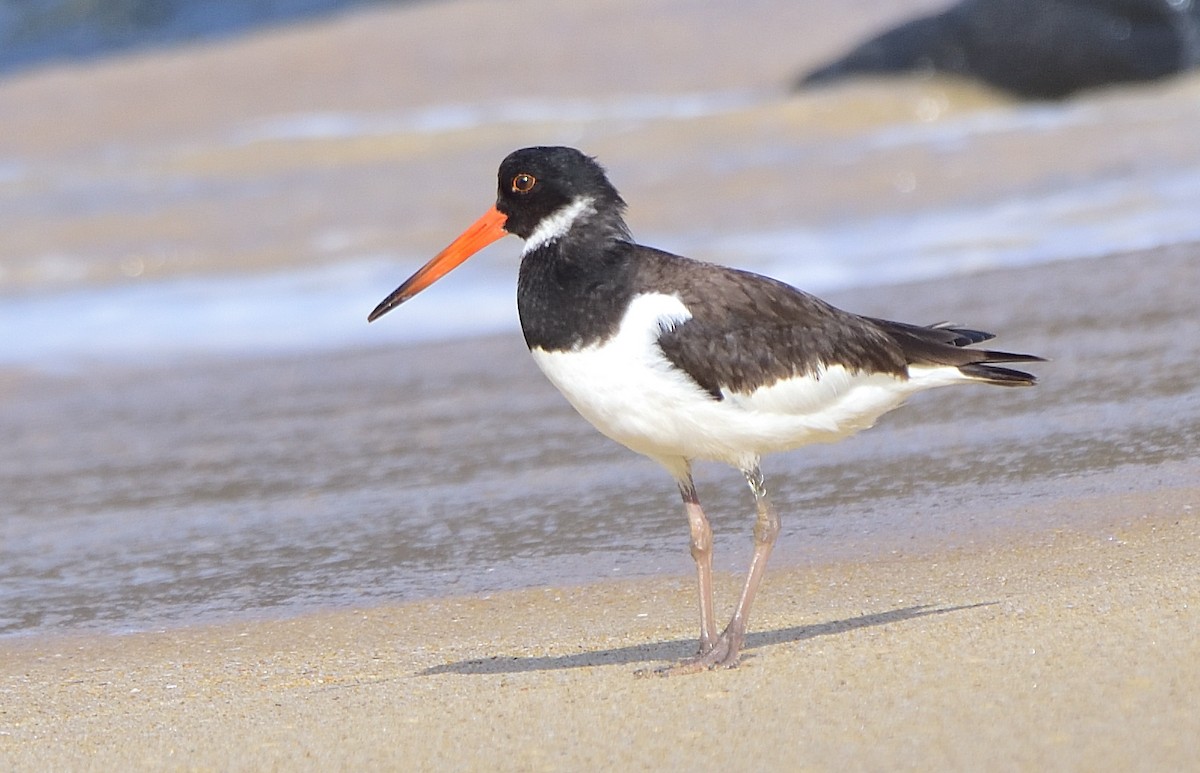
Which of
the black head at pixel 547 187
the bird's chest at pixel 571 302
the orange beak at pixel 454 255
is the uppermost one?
the black head at pixel 547 187

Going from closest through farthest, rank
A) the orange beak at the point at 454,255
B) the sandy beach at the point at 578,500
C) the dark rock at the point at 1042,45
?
1. the sandy beach at the point at 578,500
2. the orange beak at the point at 454,255
3. the dark rock at the point at 1042,45

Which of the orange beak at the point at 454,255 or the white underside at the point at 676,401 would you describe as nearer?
the white underside at the point at 676,401

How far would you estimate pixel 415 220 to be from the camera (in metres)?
13.1

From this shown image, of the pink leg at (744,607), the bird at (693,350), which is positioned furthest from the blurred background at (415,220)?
the bird at (693,350)

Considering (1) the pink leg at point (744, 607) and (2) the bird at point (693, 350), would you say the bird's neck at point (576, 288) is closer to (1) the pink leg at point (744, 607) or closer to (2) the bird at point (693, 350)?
(2) the bird at point (693, 350)

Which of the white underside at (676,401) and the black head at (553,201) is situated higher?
the black head at (553,201)

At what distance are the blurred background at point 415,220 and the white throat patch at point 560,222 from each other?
1.26 meters

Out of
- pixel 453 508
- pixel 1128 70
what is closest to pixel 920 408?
pixel 453 508

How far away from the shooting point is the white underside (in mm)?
4270

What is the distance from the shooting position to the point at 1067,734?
3473 mm

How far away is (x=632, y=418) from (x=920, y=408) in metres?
2.85

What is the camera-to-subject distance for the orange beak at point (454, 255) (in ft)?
16.0

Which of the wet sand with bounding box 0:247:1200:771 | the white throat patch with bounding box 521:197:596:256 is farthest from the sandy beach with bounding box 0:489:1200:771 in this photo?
the white throat patch with bounding box 521:197:596:256

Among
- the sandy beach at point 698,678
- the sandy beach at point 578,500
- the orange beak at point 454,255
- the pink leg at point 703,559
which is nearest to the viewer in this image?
the sandy beach at point 698,678
